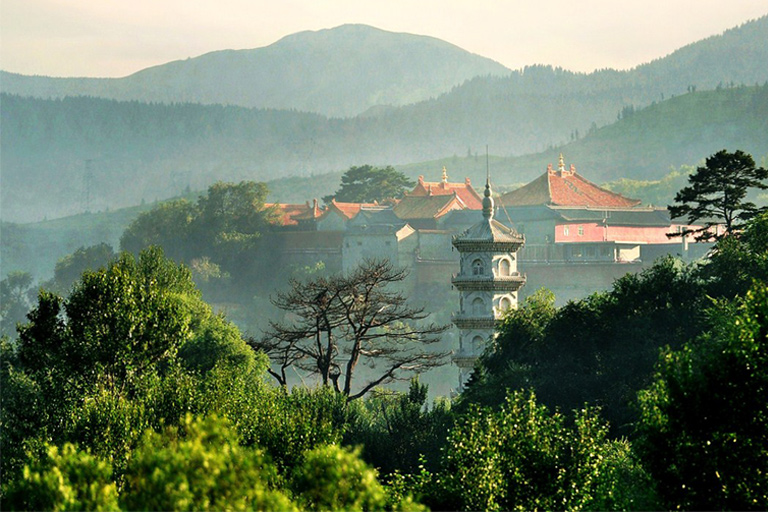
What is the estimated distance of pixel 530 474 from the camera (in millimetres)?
29406

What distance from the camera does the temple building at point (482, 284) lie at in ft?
180

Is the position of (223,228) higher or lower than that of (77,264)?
higher

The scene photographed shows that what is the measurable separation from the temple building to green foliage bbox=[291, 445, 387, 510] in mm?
30077

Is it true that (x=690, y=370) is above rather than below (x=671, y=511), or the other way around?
above

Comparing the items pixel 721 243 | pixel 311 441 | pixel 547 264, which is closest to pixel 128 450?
pixel 311 441

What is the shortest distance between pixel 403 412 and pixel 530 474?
1484cm

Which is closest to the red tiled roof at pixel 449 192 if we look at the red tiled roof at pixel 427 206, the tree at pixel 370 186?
the red tiled roof at pixel 427 206

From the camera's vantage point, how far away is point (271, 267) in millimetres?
129750

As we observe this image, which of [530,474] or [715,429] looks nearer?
[715,429]

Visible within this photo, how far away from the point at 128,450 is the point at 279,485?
19.1ft

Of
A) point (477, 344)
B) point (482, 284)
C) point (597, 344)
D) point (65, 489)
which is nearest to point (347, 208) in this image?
point (477, 344)

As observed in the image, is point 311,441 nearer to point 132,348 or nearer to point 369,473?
point 132,348

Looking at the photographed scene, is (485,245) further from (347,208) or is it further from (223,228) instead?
(347,208)

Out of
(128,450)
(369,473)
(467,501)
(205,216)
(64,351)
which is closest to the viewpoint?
(369,473)
